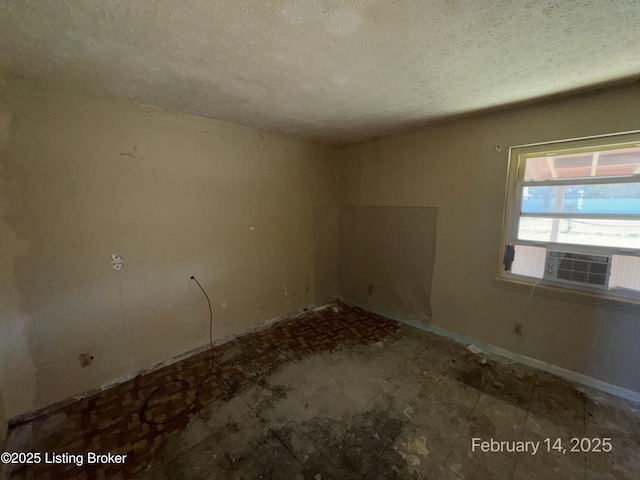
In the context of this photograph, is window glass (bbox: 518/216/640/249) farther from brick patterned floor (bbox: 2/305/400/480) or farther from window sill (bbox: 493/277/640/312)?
brick patterned floor (bbox: 2/305/400/480)

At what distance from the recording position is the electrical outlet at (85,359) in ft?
6.42

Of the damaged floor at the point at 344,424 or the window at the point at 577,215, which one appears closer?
the damaged floor at the point at 344,424

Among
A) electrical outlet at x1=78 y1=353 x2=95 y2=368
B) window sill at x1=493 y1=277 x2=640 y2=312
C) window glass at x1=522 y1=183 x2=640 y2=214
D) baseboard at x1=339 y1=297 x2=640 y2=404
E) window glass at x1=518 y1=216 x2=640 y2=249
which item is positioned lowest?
baseboard at x1=339 y1=297 x2=640 y2=404

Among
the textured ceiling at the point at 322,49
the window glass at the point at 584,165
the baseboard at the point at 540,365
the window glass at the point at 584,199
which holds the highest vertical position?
the textured ceiling at the point at 322,49

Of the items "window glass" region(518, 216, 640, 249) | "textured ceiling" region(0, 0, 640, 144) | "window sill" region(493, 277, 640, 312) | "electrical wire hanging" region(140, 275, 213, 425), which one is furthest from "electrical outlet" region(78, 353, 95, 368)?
"window glass" region(518, 216, 640, 249)

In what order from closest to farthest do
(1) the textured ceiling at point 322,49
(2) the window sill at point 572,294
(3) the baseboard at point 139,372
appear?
(1) the textured ceiling at point 322,49, (3) the baseboard at point 139,372, (2) the window sill at point 572,294

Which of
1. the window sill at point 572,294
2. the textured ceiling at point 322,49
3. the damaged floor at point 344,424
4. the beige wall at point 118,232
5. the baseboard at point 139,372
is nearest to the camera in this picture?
the textured ceiling at point 322,49

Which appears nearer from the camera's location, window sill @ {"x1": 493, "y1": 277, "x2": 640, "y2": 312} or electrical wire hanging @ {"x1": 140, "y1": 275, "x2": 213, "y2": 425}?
→ electrical wire hanging @ {"x1": 140, "y1": 275, "x2": 213, "y2": 425}

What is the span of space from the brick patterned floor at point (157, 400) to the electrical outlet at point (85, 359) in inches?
10.8

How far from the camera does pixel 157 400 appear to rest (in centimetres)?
195

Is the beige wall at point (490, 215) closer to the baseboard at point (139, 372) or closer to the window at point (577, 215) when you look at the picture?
the window at point (577, 215)

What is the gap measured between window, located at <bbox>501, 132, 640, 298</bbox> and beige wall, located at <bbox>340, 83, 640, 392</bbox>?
12 cm

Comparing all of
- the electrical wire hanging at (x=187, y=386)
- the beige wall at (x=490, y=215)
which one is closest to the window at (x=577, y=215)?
the beige wall at (x=490, y=215)

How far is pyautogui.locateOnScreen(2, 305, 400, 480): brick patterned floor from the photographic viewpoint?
1512mm
